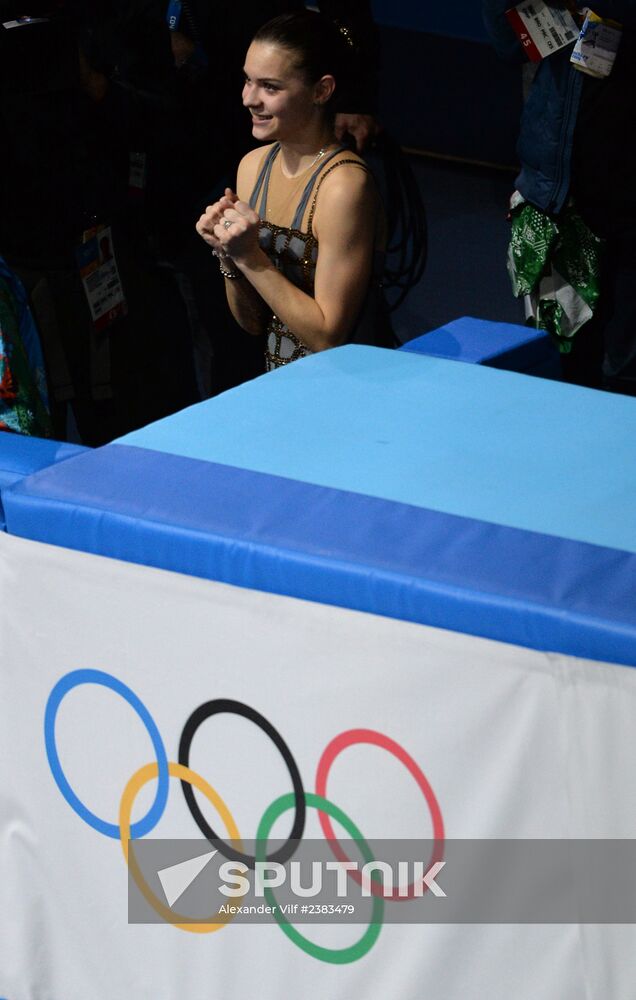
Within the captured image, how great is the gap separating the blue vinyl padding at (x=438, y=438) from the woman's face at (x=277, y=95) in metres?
0.55

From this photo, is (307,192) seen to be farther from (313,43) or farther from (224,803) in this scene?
(224,803)

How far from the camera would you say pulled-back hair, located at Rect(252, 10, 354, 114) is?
87.2 inches

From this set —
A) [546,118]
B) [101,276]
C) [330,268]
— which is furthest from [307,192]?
[546,118]

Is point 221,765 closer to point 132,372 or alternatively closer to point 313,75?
point 313,75

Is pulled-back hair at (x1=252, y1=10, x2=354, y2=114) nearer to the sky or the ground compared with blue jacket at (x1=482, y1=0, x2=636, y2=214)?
nearer to the sky

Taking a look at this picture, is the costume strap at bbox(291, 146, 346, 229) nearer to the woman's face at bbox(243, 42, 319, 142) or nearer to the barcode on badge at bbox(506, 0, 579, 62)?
the woman's face at bbox(243, 42, 319, 142)

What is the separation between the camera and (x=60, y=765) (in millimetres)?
1550

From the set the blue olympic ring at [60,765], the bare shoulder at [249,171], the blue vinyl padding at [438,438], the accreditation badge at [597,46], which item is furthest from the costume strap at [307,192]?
the blue olympic ring at [60,765]

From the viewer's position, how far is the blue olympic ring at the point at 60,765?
4.83 ft

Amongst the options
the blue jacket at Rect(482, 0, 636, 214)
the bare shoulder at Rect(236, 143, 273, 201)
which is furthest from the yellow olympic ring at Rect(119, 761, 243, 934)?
the blue jacket at Rect(482, 0, 636, 214)

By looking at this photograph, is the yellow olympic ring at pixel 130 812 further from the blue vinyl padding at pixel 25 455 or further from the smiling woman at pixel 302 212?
the smiling woman at pixel 302 212

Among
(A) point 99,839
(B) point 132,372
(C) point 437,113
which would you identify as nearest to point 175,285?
(B) point 132,372

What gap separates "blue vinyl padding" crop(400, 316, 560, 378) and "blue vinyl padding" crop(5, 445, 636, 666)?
2.38 feet

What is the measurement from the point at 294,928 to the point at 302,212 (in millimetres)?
1186
